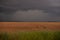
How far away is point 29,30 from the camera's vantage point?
76cm

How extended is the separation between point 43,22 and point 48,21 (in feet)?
0.13

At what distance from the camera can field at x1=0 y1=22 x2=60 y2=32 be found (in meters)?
0.75

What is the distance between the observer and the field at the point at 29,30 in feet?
2.42

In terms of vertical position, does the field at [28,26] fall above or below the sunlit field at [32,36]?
above

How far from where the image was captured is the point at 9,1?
791 millimetres

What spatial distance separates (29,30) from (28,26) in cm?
3

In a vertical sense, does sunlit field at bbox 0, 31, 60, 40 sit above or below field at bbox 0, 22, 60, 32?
below

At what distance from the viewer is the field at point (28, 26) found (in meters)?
0.75

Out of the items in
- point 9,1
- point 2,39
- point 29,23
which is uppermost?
point 9,1

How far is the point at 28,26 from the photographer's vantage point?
0.76 m

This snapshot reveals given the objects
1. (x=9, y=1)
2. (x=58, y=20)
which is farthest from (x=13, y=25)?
(x=58, y=20)

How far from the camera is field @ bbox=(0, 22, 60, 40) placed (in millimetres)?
738

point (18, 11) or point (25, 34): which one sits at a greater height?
point (18, 11)

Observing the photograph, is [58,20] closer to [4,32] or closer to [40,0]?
[40,0]
